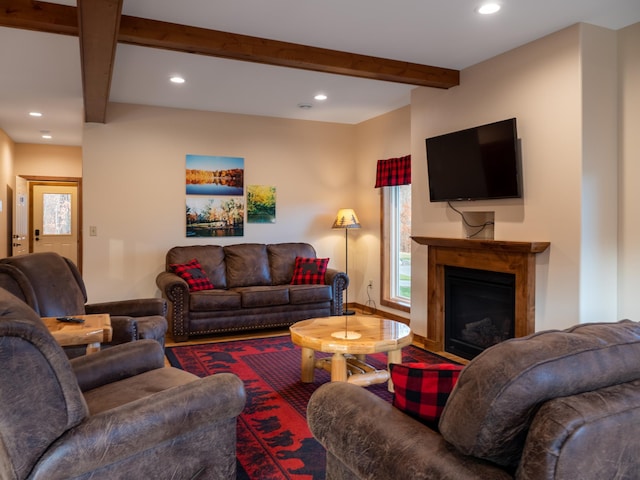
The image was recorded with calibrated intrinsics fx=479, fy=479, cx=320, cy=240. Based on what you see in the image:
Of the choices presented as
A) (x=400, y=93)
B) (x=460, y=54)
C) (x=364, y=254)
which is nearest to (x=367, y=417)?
(x=460, y=54)

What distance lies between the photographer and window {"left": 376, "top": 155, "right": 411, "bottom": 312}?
588 centimetres

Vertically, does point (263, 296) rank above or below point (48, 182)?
below

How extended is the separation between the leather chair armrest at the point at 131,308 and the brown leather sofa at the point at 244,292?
1029 millimetres

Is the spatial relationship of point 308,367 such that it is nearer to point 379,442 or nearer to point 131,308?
point 131,308

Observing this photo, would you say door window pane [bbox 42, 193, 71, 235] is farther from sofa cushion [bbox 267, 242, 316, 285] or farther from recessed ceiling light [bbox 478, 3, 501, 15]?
recessed ceiling light [bbox 478, 3, 501, 15]

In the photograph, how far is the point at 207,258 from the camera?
5559 mm

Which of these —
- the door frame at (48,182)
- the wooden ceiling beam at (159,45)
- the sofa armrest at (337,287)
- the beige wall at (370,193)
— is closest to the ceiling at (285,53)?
the wooden ceiling beam at (159,45)

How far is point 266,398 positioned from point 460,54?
3.06 metres

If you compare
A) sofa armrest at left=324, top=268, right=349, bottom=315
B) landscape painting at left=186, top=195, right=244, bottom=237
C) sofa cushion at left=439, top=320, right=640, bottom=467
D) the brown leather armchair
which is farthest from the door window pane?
sofa cushion at left=439, top=320, right=640, bottom=467

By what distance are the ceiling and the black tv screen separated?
64cm

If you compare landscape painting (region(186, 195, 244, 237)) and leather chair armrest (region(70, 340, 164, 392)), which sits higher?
landscape painting (region(186, 195, 244, 237))

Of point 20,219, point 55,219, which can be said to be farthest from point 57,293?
point 55,219

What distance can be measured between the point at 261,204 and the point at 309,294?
4.86 ft

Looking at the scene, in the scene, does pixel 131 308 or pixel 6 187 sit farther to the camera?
pixel 6 187
